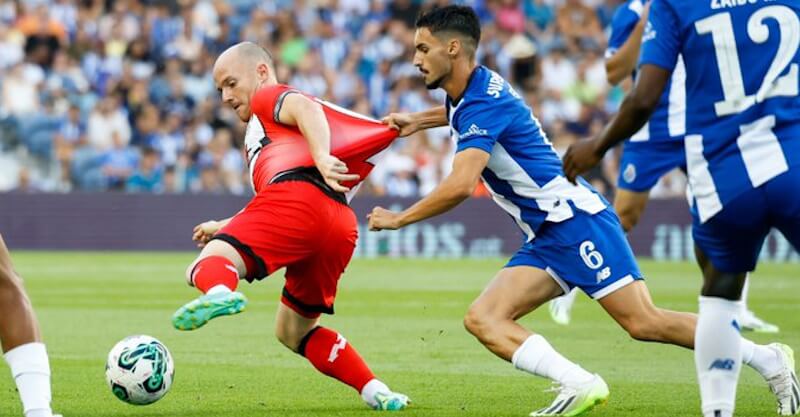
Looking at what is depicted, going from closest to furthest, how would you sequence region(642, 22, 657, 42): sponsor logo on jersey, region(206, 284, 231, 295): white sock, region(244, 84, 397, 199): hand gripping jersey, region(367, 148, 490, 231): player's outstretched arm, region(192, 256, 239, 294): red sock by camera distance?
region(642, 22, 657, 42): sponsor logo on jersey
region(206, 284, 231, 295): white sock
region(192, 256, 239, 294): red sock
region(367, 148, 490, 231): player's outstretched arm
region(244, 84, 397, 199): hand gripping jersey

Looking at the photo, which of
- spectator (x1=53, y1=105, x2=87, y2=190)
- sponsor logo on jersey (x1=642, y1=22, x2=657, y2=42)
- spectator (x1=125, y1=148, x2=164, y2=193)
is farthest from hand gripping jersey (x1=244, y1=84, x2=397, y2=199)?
spectator (x1=53, y1=105, x2=87, y2=190)

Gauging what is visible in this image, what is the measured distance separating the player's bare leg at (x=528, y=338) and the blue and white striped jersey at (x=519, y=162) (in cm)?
30

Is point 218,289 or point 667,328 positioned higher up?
point 218,289

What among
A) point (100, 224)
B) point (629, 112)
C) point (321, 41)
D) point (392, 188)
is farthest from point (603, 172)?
point (629, 112)

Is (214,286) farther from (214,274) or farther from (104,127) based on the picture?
(104,127)

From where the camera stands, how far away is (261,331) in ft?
41.0

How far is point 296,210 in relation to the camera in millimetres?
7543

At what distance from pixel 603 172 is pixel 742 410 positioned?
17.3 metres

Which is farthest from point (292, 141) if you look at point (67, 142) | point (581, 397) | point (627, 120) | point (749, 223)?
point (67, 142)

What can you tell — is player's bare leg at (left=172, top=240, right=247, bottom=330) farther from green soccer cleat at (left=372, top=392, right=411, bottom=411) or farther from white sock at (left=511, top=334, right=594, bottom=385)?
white sock at (left=511, top=334, right=594, bottom=385)

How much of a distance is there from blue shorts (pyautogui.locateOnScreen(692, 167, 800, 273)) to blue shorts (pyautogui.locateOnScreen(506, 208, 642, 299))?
1636 mm

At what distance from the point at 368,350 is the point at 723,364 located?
5235mm

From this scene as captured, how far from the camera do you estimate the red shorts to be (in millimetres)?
7438

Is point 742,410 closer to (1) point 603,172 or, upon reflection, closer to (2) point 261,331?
(2) point 261,331
